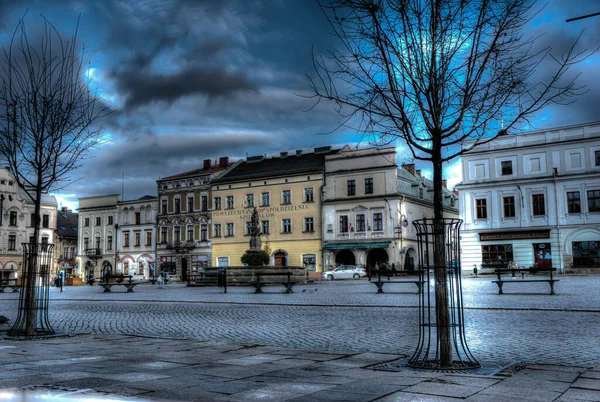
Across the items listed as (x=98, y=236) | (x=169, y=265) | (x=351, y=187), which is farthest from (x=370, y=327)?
(x=98, y=236)

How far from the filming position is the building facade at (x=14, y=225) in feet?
219

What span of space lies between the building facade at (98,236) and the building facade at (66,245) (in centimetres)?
199

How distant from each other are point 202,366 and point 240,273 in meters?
29.3

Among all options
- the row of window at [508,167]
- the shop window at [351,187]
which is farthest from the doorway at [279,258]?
the row of window at [508,167]

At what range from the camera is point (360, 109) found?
300 inches

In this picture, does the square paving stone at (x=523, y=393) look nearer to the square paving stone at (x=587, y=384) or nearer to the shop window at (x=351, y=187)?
the square paving stone at (x=587, y=384)

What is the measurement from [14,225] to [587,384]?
242 ft

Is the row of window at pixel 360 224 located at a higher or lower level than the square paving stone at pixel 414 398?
higher

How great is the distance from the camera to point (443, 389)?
16.4ft

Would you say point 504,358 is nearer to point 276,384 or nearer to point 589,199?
point 276,384

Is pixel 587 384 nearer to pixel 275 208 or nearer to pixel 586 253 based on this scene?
pixel 586 253

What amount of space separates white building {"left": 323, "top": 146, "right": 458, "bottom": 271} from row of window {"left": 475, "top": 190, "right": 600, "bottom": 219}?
23.6 feet

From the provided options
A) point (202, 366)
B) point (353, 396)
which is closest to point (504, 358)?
point (353, 396)

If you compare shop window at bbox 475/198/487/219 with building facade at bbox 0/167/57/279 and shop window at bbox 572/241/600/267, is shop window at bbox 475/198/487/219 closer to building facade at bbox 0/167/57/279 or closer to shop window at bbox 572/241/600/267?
shop window at bbox 572/241/600/267
